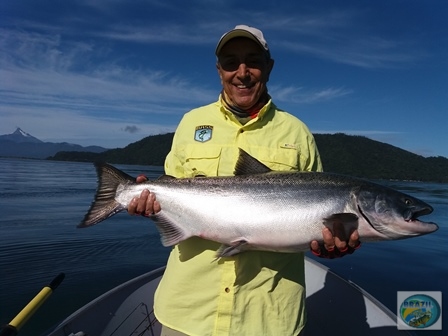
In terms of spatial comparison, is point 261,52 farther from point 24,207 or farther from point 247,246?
point 24,207

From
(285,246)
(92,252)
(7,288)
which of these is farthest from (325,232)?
(92,252)

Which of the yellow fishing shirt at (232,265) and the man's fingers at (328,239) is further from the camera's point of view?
the man's fingers at (328,239)

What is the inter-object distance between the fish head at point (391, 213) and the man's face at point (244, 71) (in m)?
1.37

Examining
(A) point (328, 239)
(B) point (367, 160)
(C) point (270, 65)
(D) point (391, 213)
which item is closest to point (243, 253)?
(A) point (328, 239)

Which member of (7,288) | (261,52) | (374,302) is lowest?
(7,288)

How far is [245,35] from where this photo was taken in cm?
333

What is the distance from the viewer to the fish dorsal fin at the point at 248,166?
3.26 meters

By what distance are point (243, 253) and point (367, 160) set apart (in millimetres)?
117226

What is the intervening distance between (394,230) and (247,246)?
132cm

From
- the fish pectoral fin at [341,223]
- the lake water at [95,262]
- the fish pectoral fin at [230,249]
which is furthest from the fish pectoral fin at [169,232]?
the lake water at [95,262]

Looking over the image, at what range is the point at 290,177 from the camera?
138 inches

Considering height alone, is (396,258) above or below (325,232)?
below

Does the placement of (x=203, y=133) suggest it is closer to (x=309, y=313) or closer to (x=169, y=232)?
(x=169, y=232)

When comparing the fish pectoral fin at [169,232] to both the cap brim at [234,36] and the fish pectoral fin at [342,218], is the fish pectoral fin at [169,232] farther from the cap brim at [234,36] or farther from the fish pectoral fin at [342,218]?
the cap brim at [234,36]
